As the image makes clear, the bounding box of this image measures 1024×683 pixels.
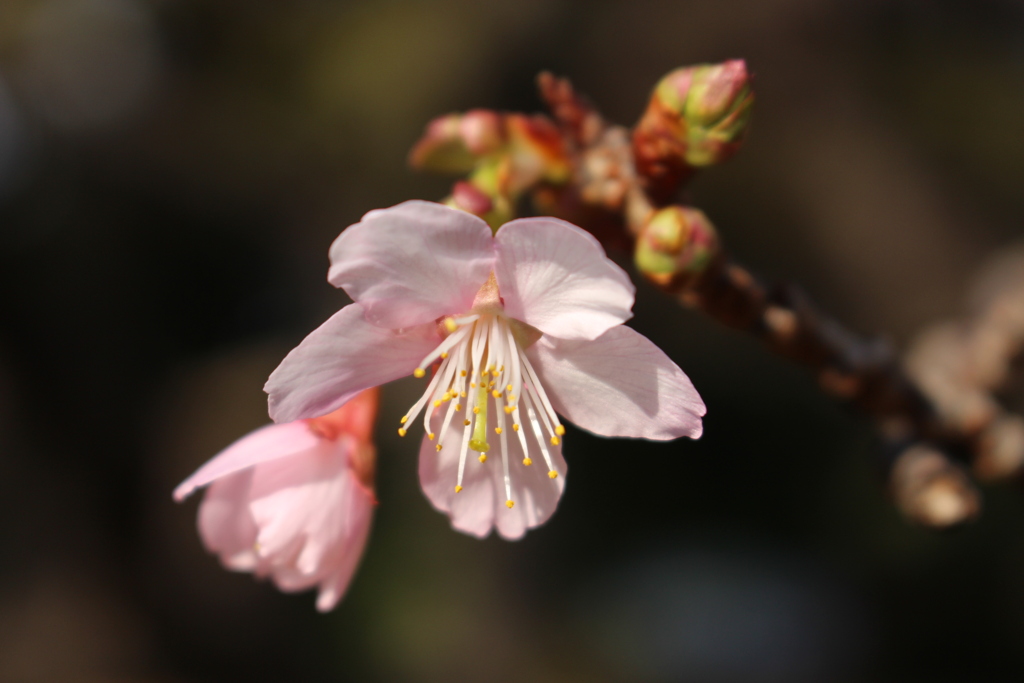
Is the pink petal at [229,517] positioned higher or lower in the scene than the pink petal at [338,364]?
lower

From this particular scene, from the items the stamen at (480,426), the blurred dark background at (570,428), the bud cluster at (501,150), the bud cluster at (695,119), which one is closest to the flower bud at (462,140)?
the bud cluster at (501,150)

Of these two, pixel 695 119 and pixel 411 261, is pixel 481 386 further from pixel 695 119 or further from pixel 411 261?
pixel 695 119

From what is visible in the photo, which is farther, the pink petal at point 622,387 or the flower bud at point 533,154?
the flower bud at point 533,154

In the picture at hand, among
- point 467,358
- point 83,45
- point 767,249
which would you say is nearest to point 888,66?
point 767,249

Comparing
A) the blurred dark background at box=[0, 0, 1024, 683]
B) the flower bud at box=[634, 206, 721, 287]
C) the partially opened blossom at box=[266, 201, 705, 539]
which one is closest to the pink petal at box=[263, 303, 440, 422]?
the partially opened blossom at box=[266, 201, 705, 539]

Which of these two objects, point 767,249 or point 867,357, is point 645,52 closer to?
point 767,249

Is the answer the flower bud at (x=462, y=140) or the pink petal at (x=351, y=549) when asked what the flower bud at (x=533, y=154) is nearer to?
the flower bud at (x=462, y=140)

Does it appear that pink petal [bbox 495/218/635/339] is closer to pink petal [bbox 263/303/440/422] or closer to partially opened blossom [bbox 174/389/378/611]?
pink petal [bbox 263/303/440/422]

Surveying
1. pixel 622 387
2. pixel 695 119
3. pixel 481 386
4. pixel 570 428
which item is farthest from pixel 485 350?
pixel 570 428
